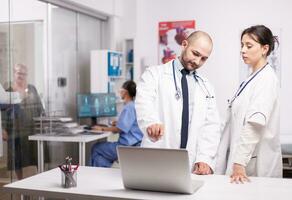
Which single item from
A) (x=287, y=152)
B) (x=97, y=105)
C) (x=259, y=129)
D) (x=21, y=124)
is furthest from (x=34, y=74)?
(x=259, y=129)

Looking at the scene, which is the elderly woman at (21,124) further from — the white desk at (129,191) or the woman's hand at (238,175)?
the woman's hand at (238,175)

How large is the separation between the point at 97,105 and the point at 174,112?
101 inches

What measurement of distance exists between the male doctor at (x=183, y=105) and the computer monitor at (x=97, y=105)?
94.8 inches

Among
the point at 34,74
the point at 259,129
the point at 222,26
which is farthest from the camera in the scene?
the point at 222,26

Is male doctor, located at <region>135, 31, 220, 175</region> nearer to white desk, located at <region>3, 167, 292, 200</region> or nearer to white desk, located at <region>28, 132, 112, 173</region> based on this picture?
white desk, located at <region>3, 167, 292, 200</region>

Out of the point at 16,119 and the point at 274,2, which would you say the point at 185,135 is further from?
the point at 274,2

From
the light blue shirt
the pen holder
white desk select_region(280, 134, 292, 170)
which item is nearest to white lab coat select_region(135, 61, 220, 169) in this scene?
the pen holder

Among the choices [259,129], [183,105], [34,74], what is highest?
[34,74]

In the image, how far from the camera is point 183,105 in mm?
2232

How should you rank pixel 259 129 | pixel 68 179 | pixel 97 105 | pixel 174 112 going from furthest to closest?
pixel 97 105
pixel 174 112
pixel 259 129
pixel 68 179

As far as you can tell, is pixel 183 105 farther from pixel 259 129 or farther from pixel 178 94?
pixel 259 129

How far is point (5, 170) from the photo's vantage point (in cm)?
365

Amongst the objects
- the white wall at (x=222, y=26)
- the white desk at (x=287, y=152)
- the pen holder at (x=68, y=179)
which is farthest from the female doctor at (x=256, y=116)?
the white wall at (x=222, y=26)

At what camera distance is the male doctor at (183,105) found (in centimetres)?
219
